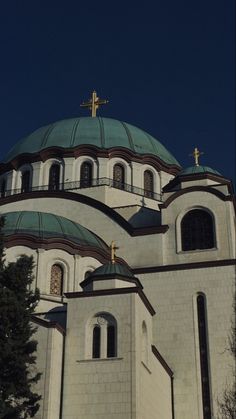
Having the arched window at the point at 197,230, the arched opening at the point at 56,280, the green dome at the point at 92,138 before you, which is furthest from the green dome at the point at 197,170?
the arched opening at the point at 56,280

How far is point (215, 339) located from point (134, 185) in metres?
10.7

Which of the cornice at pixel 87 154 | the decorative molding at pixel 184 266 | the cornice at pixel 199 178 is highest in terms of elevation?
the cornice at pixel 87 154

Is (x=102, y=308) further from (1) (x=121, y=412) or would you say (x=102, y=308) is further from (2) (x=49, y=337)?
(1) (x=121, y=412)

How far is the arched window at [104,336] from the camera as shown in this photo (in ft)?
69.7

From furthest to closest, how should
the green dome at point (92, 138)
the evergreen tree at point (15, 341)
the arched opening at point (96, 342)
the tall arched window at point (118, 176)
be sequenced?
1. the green dome at point (92, 138)
2. the tall arched window at point (118, 176)
3. the arched opening at point (96, 342)
4. the evergreen tree at point (15, 341)

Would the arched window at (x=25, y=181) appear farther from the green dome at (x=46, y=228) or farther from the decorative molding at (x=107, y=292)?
the decorative molding at (x=107, y=292)

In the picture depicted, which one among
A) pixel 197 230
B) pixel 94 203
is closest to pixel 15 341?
pixel 197 230

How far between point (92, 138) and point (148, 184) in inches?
145

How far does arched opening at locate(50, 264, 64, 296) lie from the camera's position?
24.7 m

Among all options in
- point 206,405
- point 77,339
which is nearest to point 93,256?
point 77,339

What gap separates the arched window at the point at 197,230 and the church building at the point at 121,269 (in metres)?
0.04

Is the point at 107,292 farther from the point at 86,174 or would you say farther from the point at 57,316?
the point at 86,174

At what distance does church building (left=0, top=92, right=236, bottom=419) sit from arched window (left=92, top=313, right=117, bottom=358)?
4cm

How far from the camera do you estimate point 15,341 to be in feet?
56.9
